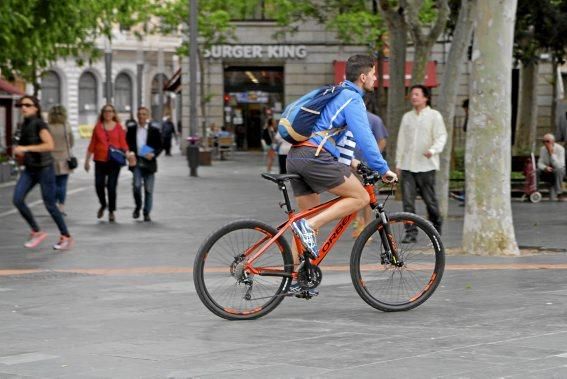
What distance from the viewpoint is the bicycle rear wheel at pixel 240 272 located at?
8844 millimetres

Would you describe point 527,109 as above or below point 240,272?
below

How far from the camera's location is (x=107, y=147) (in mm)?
19859

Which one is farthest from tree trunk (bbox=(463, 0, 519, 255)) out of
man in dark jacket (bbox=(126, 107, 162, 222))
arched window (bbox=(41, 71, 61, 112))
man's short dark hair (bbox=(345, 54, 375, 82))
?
arched window (bbox=(41, 71, 61, 112))

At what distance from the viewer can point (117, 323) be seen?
907 centimetres

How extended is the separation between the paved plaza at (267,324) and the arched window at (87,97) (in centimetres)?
7531

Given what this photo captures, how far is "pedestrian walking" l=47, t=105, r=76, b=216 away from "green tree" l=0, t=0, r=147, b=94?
289 centimetres

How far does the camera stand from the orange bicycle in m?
8.91

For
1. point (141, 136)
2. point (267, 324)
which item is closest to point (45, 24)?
point (141, 136)

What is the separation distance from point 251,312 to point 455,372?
234cm

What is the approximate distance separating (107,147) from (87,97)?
71.6 metres

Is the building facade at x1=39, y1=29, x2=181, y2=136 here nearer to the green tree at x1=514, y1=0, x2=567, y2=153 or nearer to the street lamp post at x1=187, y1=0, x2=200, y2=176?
the street lamp post at x1=187, y1=0, x2=200, y2=176

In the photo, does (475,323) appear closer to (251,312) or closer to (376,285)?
(376,285)

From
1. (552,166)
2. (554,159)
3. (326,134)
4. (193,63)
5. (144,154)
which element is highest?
(326,134)

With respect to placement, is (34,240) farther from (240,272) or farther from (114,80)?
(114,80)
